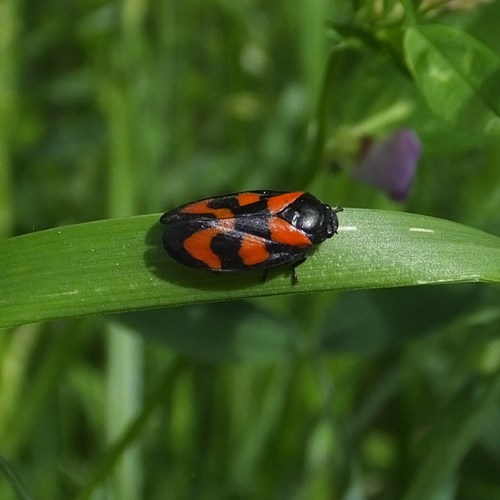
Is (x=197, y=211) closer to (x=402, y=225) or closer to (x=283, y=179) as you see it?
(x=402, y=225)

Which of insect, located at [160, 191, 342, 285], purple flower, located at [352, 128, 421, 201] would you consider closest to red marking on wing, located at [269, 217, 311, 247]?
insect, located at [160, 191, 342, 285]

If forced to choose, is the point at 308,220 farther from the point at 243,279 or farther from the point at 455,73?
the point at 455,73

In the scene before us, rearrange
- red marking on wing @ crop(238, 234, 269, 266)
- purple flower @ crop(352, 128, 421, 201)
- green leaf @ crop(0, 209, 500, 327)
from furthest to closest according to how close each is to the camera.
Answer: purple flower @ crop(352, 128, 421, 201)
red marking on wing @ crop(238, 234, 269, 266)
green leaf @ crop(0, 209, 500, 327)

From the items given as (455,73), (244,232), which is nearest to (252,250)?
(244,232)

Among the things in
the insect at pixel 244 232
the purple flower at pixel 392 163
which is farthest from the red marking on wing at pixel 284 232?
the purple flower at pixel 392 163

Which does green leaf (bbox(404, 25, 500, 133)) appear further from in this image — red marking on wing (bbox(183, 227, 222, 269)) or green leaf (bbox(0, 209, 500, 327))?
red marking on wing (bbox(183, 227, 222, 269))

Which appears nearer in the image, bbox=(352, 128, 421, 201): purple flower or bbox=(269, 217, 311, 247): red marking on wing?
bbox=(269, 217, 311, 247): red marking on wing

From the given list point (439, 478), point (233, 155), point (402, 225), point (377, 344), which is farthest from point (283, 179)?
point (402, 225)
